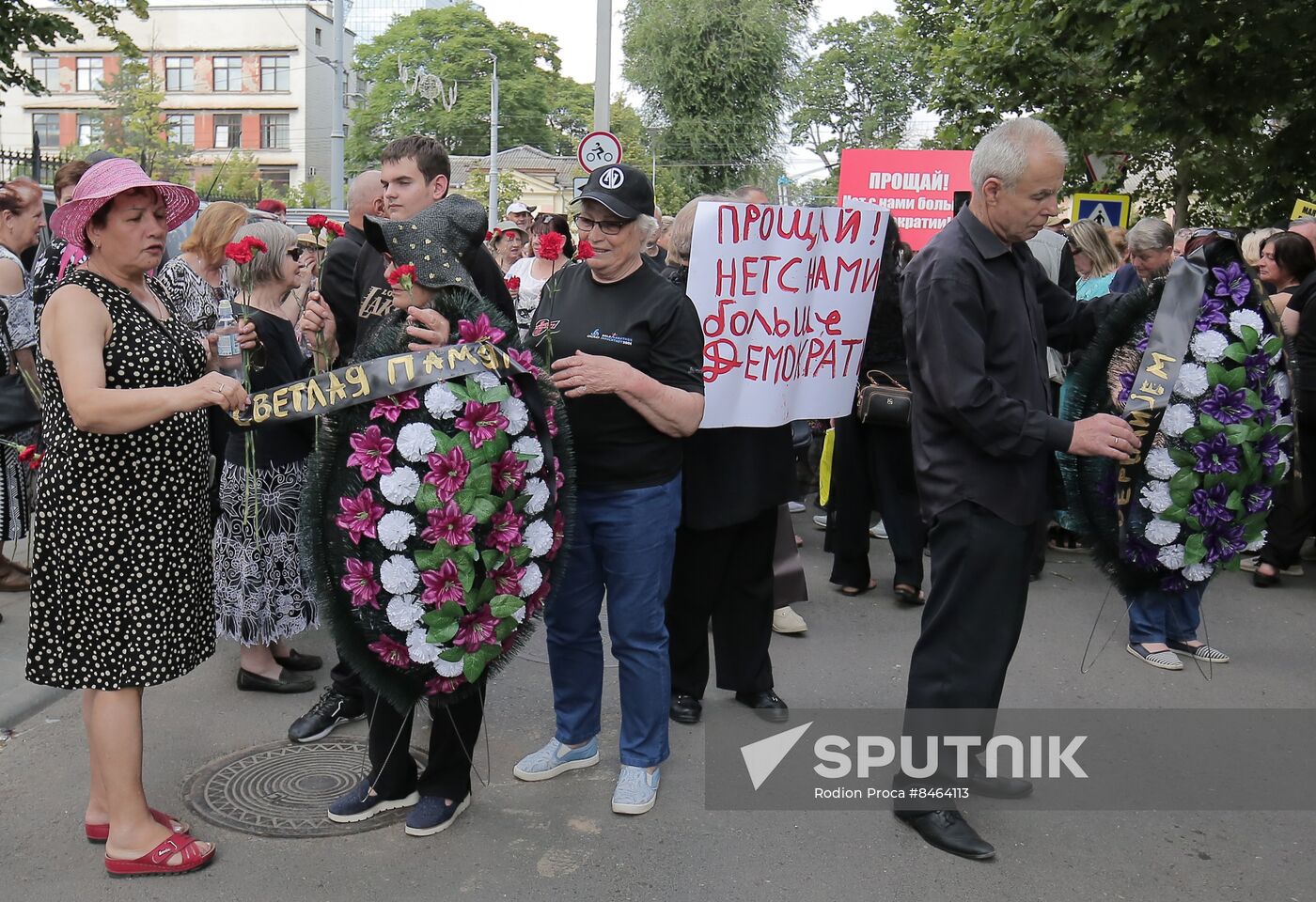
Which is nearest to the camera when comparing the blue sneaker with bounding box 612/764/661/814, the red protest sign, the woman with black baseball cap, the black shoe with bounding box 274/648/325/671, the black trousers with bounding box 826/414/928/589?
the woman with black baseball cap

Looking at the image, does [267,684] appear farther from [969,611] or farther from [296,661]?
[969,611]

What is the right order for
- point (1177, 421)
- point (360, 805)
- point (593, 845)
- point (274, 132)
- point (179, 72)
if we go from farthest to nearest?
1. point (179, 72)
2. point (274, 132)
3. point (1177, 421)
4. point (360, 805)
5. point (593, 845)

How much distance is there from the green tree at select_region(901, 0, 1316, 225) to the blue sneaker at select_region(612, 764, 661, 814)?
8221 mm

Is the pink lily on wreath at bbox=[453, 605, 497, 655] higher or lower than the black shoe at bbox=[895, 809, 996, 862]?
higher

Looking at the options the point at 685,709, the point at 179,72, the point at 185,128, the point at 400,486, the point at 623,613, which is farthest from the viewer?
the point at 185,128

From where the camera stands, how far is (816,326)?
528cm

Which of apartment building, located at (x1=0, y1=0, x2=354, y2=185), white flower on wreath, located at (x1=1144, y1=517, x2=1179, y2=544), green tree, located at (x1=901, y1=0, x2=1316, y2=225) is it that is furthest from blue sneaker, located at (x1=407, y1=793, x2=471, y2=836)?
apartment building, located at (x1=0, y1=0, x2=354, y2=185)

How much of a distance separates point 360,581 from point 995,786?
2334 millimetres

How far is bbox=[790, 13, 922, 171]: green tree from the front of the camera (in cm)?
7138

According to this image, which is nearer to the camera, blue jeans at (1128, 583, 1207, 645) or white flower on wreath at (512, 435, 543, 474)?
white flower on wreath at (512, 435, 543, 474)

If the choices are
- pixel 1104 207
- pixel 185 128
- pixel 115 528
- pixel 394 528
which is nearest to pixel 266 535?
pixel 115 528

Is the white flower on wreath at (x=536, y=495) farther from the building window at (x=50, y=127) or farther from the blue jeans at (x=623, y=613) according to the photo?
the building window at (x=50, y=127)

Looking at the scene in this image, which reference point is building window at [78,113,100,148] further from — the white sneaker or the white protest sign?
the white protest sign

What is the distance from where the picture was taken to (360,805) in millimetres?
3988
